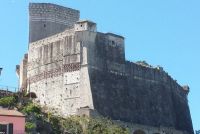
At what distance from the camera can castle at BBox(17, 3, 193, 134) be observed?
51.4 metres

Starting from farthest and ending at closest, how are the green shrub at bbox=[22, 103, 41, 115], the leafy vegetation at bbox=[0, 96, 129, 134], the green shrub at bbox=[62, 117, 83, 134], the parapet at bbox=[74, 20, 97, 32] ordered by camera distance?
the parapet at bbox=[74, 20, 97, 32]
the green shrub at bbox=[62, 117, 83, 134]
the green shrub at bbox=[22, 103, 41, 115]
the leafy vegetation at bbox=[0, 96, 129, 134]

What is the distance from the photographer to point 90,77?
168ft

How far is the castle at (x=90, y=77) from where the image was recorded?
5141 cm

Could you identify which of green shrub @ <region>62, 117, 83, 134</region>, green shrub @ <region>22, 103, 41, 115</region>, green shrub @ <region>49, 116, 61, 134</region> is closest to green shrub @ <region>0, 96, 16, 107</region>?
green shrub @ <region>22, 103, 41, 115</region>

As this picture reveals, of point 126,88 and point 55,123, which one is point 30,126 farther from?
point 126,88

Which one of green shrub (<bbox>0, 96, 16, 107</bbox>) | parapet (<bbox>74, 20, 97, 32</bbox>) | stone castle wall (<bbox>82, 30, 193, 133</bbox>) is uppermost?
parapet (<bbox>74, 20, 97, 32</bbox>)

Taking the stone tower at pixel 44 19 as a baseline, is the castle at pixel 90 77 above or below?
below

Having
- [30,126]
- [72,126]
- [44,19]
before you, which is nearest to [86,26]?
[44,19]

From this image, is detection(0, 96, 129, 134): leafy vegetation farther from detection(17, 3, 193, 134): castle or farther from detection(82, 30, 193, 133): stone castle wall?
detection(82, 30, 193, 133): stone castle wall

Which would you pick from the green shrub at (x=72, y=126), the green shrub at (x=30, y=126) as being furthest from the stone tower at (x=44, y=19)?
the green shrub at (x=30, y=126)

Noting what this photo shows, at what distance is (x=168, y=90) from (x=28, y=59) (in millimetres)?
13465

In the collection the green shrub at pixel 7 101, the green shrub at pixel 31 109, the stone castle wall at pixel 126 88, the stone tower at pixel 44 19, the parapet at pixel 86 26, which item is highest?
the stone tower at pixel 44 19

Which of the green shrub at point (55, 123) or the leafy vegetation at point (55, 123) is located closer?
the leafy vegetation at point (55, 123)

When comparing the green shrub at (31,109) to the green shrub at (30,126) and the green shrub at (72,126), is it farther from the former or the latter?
the green shrub at (72,126)
